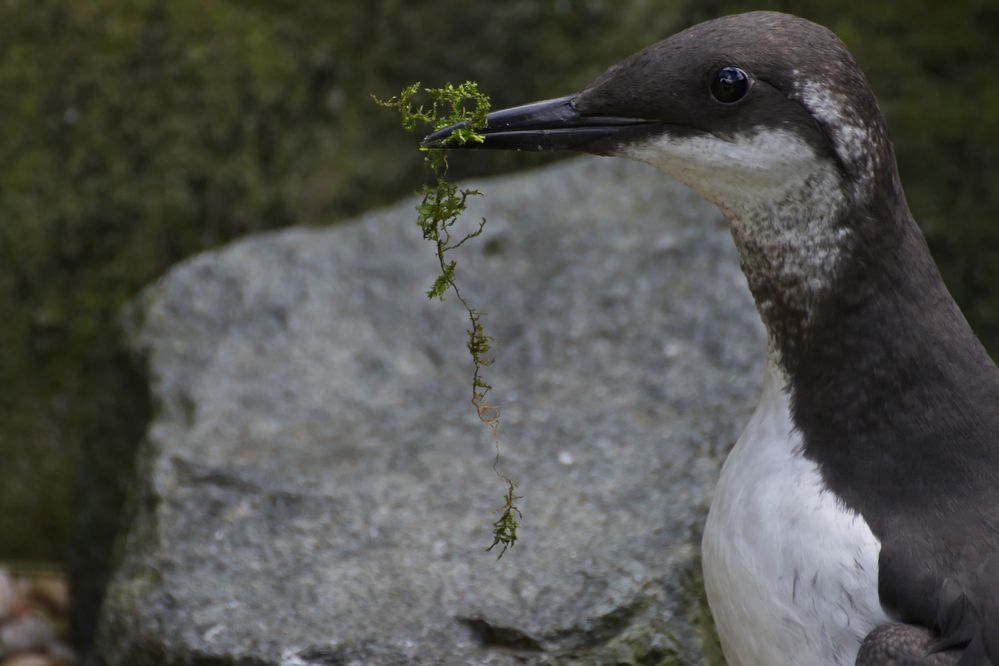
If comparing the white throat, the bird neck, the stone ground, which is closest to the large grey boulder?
the bird neck

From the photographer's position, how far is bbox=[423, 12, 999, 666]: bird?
2.50 meters

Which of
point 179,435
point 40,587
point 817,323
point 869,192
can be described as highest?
point 869,192

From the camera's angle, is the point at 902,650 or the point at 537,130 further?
the point at 537,130

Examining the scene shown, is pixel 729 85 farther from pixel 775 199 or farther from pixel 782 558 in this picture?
pixel 782 558

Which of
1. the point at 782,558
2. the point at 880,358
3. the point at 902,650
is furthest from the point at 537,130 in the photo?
the point at 902,650

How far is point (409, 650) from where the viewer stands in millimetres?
3072

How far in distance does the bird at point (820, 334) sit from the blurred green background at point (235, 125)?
2259 mm

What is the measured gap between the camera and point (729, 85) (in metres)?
2.57

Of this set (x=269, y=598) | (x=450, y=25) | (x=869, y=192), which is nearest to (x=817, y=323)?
(x=869, y=192)

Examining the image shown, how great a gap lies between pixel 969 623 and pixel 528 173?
2.65 m

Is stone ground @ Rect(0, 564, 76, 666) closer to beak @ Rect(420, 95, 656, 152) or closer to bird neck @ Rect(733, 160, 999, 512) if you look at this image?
beak @ Rect(420, 95, 656, 152)

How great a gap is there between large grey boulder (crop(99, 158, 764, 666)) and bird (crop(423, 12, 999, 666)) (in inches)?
22.6

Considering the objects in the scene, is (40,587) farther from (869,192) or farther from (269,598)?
(869,192)

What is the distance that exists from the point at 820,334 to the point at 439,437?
1400mm
